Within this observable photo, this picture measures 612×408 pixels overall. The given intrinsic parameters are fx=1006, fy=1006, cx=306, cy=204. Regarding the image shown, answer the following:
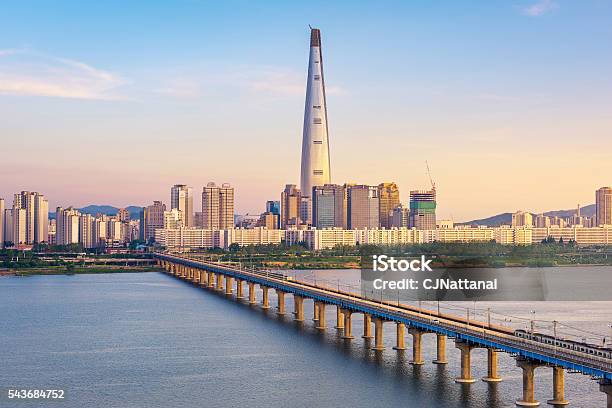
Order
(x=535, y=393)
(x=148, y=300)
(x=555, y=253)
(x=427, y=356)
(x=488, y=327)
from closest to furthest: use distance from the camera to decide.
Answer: (x=535, y=393) < (x=488, y=327) < (x=427, y=356) < (x=148, y=300) < (x=555, y=253)

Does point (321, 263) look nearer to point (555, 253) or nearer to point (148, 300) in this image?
point (555, 253)

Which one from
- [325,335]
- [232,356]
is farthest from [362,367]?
[325,335]

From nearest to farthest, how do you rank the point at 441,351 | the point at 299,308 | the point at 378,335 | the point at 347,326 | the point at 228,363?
the point at 441,351
the point at 228,363
the point at 378,335
the point at 347,326
the point at 299,308

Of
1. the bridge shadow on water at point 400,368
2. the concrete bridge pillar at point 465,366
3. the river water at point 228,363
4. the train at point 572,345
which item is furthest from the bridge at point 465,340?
the river water at point 228,363

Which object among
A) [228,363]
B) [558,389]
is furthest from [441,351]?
[558,389]

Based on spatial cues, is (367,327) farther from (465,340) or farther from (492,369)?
(492,369)

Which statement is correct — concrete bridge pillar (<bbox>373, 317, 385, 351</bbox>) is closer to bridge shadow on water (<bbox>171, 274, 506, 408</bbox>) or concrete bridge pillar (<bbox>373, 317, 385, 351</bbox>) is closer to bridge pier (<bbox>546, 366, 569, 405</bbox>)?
bridge shadow on water (<bbox>171, 274, 506, 408</bbox>)
